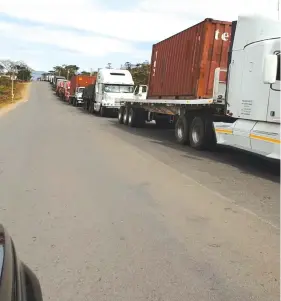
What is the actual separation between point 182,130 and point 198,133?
4.17 ft

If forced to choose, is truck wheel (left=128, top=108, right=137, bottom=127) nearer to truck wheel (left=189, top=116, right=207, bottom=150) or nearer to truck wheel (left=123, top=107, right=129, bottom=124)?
truck wheel (left=123, top=107, right=129, bottom=124)

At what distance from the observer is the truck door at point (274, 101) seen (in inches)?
357

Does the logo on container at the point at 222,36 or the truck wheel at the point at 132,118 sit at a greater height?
the logo on container at the point at 222,36

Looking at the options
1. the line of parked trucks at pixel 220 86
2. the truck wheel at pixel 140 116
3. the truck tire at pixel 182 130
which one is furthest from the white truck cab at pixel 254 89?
the truck wheel at pixel 140 116

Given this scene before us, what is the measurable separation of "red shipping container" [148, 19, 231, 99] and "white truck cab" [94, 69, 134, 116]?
1184cm

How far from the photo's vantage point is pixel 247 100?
10133 millimetres

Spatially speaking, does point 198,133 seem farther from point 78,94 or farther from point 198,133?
point 78,94

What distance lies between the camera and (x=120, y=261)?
4.07 metres

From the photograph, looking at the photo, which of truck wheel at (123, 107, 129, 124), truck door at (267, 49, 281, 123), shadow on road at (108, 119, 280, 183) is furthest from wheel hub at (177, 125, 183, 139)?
truck wheel at (123, 107, 129, 124)

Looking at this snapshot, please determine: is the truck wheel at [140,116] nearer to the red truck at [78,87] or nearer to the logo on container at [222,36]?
the logo on container at [222,36]

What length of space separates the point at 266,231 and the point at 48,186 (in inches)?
139

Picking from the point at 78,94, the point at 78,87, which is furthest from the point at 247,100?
the point at 78,87

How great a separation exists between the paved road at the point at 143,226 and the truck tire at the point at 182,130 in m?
3.32

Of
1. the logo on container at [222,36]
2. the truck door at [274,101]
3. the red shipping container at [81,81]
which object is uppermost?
the logo on container at [222,36]
